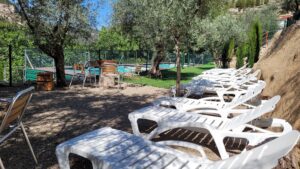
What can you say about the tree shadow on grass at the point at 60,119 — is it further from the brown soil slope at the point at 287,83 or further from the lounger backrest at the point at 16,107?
the brown soil slope at the point at 287,83

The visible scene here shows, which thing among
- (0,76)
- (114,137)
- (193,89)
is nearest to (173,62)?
(0,76)

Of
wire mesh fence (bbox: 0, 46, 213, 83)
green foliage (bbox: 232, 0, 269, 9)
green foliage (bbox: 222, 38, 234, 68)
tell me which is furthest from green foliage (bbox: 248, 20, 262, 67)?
green foliage (bbox: 232, 0, 269, 9)

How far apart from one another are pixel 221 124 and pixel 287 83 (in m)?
2.88

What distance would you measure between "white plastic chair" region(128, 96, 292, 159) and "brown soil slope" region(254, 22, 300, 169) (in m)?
0.30

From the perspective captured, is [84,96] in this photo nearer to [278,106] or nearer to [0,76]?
[278,106]

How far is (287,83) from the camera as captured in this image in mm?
6410

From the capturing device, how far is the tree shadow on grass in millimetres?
4148

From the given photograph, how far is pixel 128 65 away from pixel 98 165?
17143 mm

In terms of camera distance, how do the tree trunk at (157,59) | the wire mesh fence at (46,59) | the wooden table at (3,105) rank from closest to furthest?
the wooden table at (3,105) < the wire mesh fence at (46,59) < the tree trunk at (157,59)

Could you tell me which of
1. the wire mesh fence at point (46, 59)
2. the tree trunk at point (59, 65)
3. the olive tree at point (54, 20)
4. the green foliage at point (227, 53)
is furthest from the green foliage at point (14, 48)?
the green foliage at point (227, 53)

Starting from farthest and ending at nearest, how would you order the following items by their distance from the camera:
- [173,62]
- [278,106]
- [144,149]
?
[173,62] < [278,106] < [144,149]

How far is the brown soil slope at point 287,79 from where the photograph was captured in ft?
15.4

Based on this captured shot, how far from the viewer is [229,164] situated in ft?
6.53

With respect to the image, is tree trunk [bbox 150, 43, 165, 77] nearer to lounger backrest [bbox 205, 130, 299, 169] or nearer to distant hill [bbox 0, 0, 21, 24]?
distant hill [bbox 0, 0, 21, 24]
